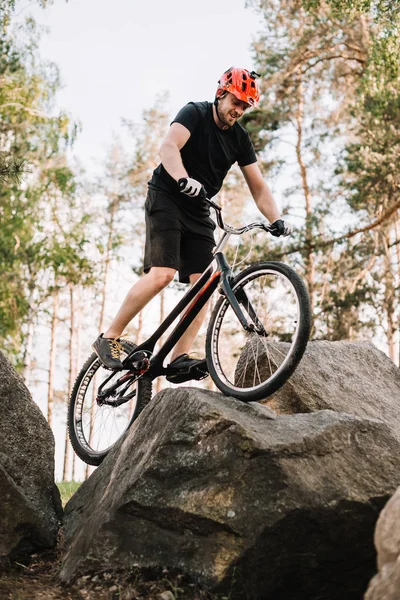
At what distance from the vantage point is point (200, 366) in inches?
175

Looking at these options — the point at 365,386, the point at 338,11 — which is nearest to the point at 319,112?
the point at 338,11

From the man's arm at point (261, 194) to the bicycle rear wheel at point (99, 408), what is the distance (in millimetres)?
1398

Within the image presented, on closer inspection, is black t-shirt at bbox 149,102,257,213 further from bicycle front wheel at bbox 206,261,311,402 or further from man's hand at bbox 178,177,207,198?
bicycle front wheel at bbox 206,261,311,402

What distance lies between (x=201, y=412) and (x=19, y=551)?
1.50 m

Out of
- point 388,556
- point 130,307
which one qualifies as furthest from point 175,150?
point 388,556

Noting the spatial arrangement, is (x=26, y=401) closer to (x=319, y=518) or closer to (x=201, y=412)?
(x=201, y=412)

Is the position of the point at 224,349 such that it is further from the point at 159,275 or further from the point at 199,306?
the point at 159,275

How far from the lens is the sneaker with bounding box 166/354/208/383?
14.6 feet

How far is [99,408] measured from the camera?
17.9 feet

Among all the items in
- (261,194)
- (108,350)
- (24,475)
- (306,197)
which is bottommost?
(24,475)

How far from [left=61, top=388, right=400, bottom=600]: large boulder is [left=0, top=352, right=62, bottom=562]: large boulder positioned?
48 cm

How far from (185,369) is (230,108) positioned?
176cm

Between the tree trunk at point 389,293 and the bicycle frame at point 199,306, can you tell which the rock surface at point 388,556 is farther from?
the tree trunk at point 389,293

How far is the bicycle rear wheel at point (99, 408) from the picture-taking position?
511 centimetres
